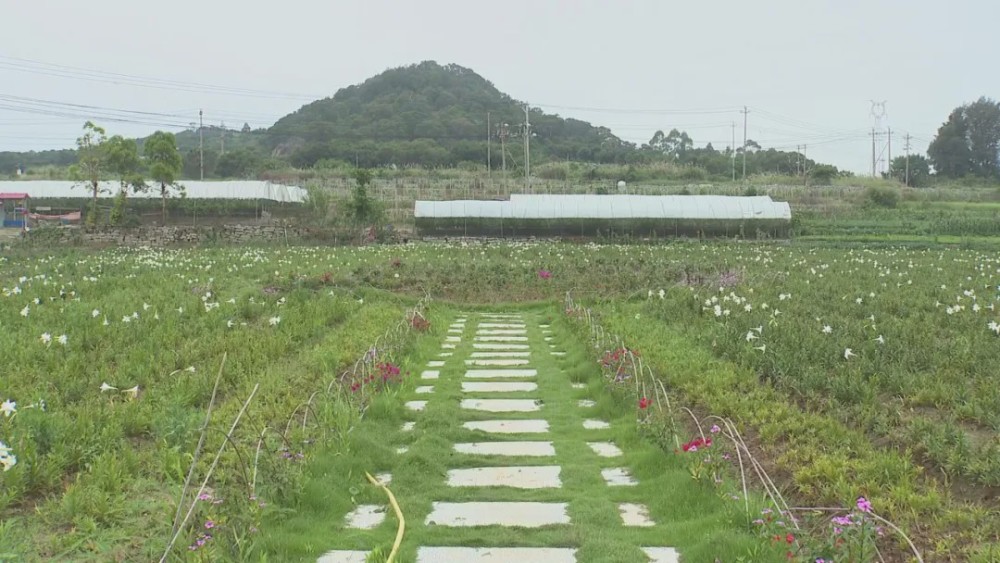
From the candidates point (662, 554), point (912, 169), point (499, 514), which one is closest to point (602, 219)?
point (499, 514)

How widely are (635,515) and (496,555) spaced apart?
1155 mm

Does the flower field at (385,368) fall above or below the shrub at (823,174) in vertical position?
below

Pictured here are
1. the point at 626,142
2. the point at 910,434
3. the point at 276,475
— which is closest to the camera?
the point at 276,475

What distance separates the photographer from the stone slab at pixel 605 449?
6.29 m

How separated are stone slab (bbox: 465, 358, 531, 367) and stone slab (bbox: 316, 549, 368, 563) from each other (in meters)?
6.07

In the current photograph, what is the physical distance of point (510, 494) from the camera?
5.23m

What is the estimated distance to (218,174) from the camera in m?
71.6

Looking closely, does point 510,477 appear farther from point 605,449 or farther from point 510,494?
point 605,449

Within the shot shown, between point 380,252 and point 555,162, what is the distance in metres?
53.9

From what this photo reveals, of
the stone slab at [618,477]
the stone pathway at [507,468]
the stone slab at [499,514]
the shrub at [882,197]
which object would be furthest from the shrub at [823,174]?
the stone slab at [499,514]

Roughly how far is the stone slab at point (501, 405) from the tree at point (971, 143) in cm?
9048

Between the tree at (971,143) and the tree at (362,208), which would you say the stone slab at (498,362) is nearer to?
the tree at (362,208)

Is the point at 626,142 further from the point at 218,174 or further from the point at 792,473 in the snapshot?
the point at 792,473

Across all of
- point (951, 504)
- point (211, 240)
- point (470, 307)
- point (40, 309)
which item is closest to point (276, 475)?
point (951, 504)
